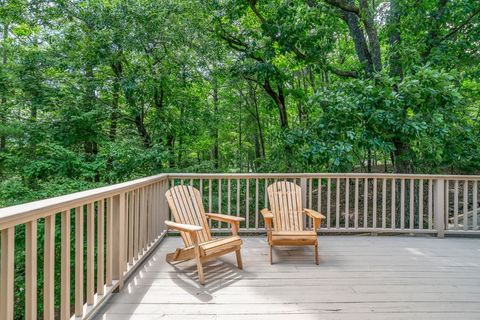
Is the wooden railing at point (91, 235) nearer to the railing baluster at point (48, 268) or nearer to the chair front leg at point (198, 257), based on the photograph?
the railing baluster at point (48, 268)

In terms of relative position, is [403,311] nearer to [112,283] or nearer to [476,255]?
[476,255]

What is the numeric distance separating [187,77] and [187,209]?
14.1ft

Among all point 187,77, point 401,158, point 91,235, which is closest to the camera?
point 91,235

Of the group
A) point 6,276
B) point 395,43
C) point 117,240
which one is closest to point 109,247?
point 117,240

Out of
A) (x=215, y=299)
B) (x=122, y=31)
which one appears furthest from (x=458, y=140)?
(x=122, y=31)

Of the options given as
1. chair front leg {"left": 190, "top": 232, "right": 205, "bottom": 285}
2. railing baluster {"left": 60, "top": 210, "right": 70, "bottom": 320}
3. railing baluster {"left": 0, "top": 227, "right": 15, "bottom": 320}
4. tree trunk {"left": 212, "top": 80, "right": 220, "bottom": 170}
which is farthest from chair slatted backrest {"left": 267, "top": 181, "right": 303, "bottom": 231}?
tree trunk {"left": 212, "top": 80, "right": 220, "bottom": 170}

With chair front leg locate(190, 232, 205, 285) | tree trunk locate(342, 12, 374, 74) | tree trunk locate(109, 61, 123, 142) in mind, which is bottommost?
chair front leg locate(190, 232, 205, 285)

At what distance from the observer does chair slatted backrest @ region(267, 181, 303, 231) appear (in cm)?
375

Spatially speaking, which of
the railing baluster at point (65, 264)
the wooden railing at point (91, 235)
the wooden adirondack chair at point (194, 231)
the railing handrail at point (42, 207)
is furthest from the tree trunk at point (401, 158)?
the railing baluster at point (65, 264)

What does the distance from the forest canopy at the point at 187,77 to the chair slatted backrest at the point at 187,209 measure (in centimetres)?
216

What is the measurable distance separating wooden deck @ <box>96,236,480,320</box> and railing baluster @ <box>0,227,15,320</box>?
0.99m

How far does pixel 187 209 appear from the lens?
10.8ft

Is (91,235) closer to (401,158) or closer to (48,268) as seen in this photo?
(48,268)

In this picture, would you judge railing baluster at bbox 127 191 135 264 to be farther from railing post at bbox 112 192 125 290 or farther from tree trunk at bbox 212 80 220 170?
tree trunk at bbox 212 80 220 170
